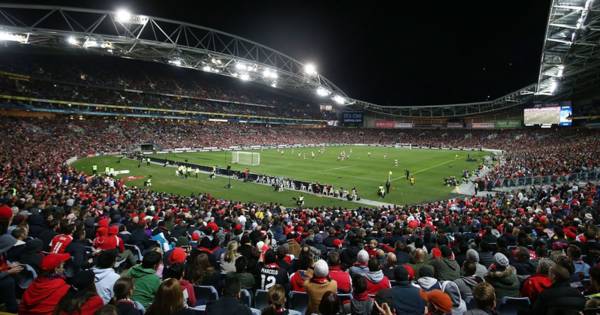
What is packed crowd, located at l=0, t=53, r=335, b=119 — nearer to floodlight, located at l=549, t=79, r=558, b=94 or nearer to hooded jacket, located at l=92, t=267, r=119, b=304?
hooded jacket, located at l=92, t=267, r=119, b=304

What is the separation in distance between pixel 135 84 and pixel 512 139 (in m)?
90.6

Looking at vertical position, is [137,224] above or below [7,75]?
below

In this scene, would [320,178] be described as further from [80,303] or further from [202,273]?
[80,303]

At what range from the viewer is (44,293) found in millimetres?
4223

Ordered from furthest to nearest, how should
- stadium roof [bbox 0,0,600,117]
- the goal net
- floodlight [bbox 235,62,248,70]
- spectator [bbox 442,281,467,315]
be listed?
1. floodlight [bbox 235,62,248,70]
2. the goal net
3. stadium roof [bbox 0,0,600,117]
4. spectator [bbox 442,281,467,315]

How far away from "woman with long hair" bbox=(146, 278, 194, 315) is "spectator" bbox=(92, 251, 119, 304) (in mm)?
1717

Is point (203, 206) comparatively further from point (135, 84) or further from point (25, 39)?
point (135, 84)

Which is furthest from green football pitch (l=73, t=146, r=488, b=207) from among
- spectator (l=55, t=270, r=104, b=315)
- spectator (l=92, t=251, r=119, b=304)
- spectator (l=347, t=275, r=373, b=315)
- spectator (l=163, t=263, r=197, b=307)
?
spectator (l=55, t=270, r=104, b=315)

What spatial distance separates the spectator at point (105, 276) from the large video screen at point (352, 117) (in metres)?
103

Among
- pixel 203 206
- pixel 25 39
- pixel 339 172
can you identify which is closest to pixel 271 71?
pixel 339 172

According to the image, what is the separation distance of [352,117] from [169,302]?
104 metres

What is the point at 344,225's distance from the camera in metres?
13.8

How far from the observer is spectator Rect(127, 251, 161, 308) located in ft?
15.0

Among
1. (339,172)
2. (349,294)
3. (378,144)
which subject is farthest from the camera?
(378,144)
